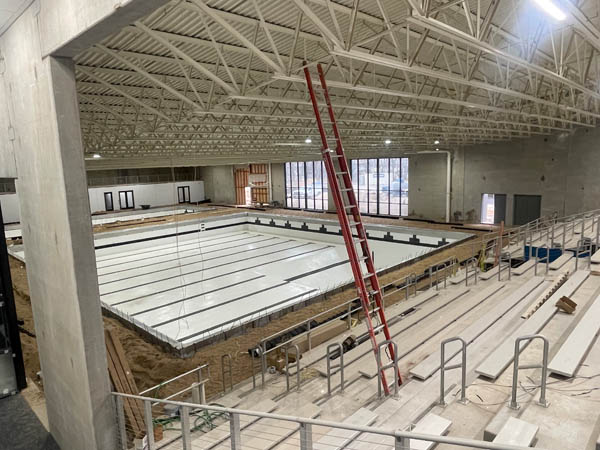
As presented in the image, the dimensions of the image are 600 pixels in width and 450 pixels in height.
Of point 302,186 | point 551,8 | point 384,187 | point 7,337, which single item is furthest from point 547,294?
point 302,186

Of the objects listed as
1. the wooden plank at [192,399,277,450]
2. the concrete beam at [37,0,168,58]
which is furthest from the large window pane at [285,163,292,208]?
the concrete beam at [37,0,168,58]

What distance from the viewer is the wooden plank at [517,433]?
3404mm

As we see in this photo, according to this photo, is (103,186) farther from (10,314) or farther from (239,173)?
(10,314)

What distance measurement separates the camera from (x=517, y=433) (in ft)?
11.5

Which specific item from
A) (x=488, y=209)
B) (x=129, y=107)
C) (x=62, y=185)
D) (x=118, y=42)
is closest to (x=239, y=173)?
(x=488, y=209)

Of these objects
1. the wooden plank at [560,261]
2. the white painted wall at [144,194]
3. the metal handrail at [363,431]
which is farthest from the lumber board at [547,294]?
the white painted wall at [144,194]

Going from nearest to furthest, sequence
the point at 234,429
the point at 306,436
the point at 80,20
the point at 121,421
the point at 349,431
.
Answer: the point at 306,436 < the point at 80,20 < the point at 234,429 < the point at 121,421 < the point at 349,431

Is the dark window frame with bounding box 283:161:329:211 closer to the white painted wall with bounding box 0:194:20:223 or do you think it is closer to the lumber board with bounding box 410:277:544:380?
the white painted wall with bounding box 0:194:20:223

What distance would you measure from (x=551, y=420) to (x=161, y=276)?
1356 centimetres

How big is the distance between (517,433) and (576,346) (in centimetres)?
219

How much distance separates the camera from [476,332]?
656cm

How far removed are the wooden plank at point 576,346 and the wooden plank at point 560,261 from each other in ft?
12.5

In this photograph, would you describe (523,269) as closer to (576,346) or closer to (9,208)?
(576,346)

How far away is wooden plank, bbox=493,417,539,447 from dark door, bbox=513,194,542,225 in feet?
63.0
